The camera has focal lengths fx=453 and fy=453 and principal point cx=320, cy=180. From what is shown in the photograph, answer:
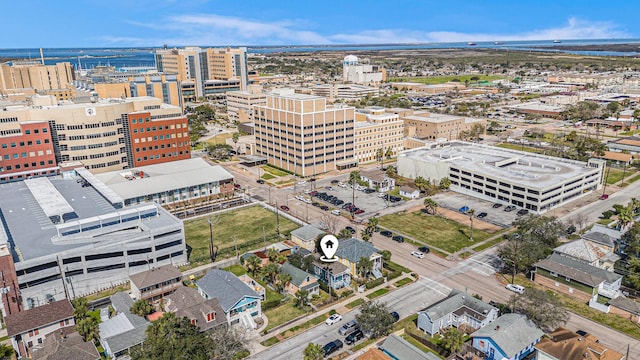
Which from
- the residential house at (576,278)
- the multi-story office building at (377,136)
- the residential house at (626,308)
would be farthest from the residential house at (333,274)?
the multi-story office building at (377,136)

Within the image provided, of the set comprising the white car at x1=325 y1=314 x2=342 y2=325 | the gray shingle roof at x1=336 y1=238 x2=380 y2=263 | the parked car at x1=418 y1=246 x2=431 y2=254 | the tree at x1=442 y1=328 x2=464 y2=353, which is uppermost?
the gray shingle roof at x1=336 y1=238 x2=380 y2=263

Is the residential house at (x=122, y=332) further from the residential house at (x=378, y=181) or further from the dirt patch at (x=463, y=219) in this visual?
the residential house at (x=378, y=181)

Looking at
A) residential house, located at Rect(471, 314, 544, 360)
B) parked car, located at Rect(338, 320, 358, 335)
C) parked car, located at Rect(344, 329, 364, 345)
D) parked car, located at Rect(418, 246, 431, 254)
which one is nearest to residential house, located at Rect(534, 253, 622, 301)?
residential house, located at Rect(471, 314, 544, 360)

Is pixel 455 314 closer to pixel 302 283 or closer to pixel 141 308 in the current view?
pixel 302 283

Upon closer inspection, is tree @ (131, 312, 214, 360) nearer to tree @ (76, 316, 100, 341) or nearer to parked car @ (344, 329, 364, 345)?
tree @ (76, 316, 100, 341)

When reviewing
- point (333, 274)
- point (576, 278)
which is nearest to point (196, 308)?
point (333, 274)
